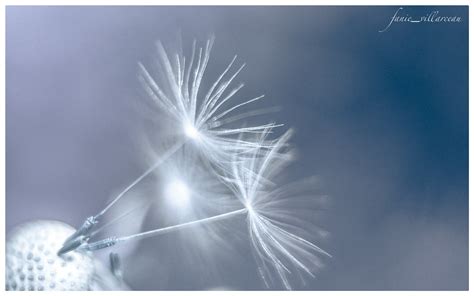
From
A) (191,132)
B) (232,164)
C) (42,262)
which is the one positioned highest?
(191,132)

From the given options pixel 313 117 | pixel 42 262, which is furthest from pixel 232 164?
pixel 42 262

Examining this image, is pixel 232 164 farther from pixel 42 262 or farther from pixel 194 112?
pixel 42 262

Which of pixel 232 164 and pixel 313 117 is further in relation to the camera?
pixel 313 117

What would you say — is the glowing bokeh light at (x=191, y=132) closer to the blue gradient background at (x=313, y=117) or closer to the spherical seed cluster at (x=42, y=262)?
the blue gradient background at (x=313, y=117)

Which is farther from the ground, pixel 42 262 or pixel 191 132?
pixel 191 132

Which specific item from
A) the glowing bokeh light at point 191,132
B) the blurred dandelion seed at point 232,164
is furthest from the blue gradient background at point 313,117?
the glowing bokeh light at point 191,132
